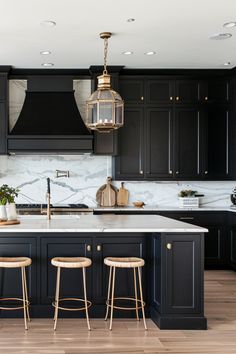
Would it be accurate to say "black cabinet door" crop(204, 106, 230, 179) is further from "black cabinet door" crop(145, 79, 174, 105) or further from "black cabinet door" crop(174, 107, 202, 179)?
"black cabinet door" crop(145, 79, 174, 105)

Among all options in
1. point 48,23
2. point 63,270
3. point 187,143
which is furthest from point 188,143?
point 63,270

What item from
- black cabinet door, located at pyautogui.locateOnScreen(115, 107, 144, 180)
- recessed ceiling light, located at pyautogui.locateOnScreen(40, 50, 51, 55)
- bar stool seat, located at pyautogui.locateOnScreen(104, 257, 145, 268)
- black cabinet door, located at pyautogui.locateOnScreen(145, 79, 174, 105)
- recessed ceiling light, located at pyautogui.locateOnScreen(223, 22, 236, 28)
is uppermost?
recessed ceiling light, located at pyautogui.locateOnScreen(223, 22, 236, 28)

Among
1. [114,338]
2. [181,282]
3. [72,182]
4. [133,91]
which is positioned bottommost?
[114,338]

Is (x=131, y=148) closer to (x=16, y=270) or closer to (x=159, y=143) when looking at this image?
(x=159, y=143)

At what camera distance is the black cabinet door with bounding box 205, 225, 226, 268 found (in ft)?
21.2

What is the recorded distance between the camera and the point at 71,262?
3.89 metres

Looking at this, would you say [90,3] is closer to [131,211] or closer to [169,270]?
[169,270]

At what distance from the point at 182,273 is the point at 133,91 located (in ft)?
11.4

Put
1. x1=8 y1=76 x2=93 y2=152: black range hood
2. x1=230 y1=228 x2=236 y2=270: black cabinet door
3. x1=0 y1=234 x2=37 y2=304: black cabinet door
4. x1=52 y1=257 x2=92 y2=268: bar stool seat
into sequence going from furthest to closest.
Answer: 1. x1=8 y1=76 x2=93 y2=152: black range hood
2. x1=230 y1=228 x2=236 y2=270: black cabinet door
3. x1=0 y1=234 x2=37 y2=304: black cabinet door
4. x1=52 y1=257 x2=92 y2=268: bar stool seat

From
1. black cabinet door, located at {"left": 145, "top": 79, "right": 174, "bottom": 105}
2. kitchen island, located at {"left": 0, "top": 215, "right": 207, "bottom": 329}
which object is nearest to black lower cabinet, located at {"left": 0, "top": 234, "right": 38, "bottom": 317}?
kitchen island, located at {"left": 0, "top": 215, "right": 207, "bottom": 329}

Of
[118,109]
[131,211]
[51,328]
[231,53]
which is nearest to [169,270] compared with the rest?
[51,328]

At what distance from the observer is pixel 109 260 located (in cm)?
393

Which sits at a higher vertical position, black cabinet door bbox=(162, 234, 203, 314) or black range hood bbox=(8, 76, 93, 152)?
black range hood bbox=(8, 76, 93, 152)

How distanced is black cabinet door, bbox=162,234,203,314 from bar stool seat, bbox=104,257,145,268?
9.7 inches
